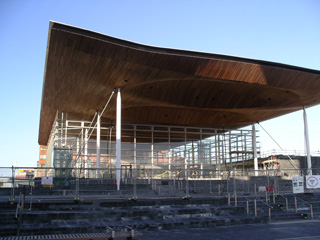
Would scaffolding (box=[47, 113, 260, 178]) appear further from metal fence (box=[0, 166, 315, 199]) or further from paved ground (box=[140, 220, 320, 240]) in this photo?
paved ground (box=[140, 220, 320, 240])

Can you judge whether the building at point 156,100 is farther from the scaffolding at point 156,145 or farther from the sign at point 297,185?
the sign at point 297,185

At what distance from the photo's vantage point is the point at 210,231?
40.9 ft

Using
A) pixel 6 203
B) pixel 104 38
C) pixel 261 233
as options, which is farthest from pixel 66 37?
pixel 261 233

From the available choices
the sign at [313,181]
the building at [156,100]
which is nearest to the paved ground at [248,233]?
the sign at [313,181]

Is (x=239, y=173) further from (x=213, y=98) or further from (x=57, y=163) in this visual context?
(x=57, y=163)

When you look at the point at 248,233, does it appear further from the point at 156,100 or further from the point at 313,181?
the point at 156,100

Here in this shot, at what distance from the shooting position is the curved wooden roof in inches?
806

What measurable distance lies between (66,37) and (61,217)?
10.4 metres

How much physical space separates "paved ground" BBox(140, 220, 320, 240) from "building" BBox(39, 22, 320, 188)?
204 inches

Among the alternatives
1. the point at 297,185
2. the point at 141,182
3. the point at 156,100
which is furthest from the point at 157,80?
the point at 297,185

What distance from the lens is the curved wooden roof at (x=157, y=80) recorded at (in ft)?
67.2

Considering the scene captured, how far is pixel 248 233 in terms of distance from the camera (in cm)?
1202

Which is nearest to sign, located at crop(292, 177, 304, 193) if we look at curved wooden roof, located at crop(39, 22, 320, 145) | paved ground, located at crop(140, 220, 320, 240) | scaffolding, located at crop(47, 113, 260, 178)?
paved ground, located at crop(140, 220, 320, 240)

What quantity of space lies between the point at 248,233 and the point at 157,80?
1412cm
